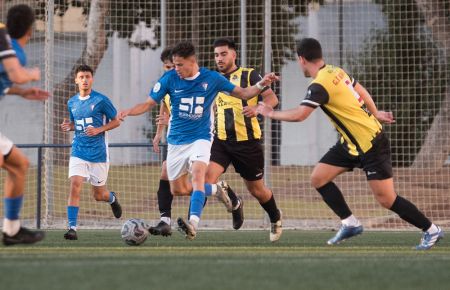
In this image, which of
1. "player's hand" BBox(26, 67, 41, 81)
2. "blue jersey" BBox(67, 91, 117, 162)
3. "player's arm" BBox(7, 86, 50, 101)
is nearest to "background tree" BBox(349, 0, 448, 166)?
"blue jersey" BBox(67, 91, 117, 162)

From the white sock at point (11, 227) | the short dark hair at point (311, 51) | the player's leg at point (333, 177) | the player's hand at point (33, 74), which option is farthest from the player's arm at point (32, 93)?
the player's leg at point (333, 177)

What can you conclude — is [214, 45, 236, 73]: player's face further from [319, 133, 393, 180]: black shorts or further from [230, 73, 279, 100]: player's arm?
[319, 133, 393, 180]: black shorts

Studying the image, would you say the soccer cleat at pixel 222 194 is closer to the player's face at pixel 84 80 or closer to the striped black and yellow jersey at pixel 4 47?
the player's face at pixel 84 80

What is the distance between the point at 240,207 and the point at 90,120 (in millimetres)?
2142

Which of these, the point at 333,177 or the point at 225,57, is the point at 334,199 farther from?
the point at 225,57

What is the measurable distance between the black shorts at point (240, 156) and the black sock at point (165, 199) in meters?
0.66

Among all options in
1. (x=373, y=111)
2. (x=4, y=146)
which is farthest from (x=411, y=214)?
(x=4, y=146)

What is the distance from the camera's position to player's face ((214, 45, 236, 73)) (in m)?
11.5

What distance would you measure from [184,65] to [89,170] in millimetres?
2970

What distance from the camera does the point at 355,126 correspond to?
9.73 m

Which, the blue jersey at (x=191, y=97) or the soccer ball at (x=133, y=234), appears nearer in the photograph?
the soccer ball at (x=133, y=234)

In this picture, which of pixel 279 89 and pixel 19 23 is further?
pixel 279 89

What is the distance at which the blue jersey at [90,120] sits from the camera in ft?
41.3

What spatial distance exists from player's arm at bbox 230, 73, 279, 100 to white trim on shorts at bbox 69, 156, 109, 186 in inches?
115
